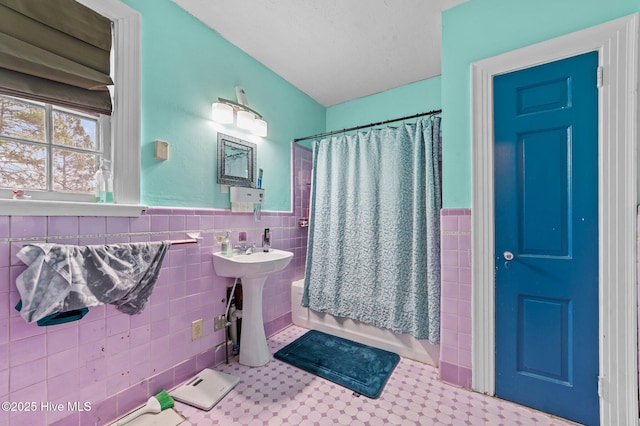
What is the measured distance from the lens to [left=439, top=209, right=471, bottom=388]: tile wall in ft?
5.22

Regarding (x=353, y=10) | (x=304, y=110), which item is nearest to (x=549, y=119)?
(x=353, y=10)

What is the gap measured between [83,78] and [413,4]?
1.91 meters

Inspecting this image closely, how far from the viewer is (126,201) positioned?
1.39m

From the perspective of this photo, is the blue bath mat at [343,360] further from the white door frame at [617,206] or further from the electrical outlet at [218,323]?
the white door frame at [617,206]

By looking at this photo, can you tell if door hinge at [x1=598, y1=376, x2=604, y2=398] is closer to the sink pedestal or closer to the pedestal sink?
the pedestal sink

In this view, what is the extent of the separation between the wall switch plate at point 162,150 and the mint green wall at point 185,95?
3 cm

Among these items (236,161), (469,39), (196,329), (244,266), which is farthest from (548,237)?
(196,329)

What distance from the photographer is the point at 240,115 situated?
192 centimetres

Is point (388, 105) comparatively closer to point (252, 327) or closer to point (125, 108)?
point (125, 108)

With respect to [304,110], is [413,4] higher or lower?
higher

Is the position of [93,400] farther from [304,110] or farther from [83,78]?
[304,110]

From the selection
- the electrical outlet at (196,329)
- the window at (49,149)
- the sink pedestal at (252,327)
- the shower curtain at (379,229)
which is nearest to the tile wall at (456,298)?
the shower curtain at (379,229)

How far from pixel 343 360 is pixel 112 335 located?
4.79ft

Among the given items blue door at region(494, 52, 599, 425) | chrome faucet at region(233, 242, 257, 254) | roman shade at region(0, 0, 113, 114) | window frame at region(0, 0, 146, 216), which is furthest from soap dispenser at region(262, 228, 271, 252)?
blue door at region(494, 52, 599, 425)
